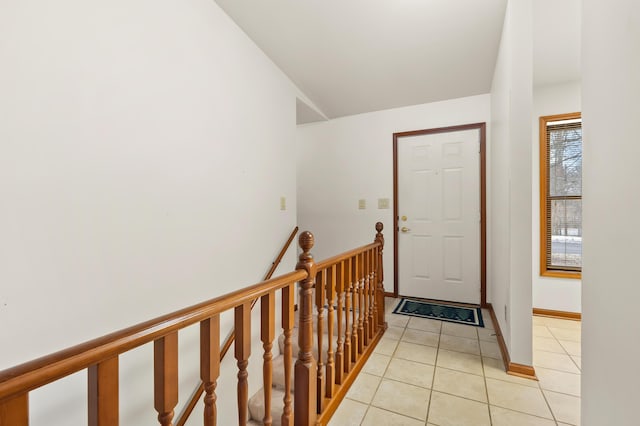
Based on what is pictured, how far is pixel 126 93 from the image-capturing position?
138 centimetres

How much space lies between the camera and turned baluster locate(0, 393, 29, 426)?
453mm

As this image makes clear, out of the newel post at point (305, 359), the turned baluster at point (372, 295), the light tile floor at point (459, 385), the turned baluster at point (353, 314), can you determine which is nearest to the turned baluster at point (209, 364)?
the newel post at point (305, 359)

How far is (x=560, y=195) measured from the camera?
9.46 ft

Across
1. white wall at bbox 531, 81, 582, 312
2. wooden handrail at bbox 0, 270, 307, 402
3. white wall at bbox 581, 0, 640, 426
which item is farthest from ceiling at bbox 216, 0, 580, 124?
wooden handrail at bbox 0, 270, 307, 402

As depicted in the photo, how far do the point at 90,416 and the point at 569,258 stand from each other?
12.5 ft

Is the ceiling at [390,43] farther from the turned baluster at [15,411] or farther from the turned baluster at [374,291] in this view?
the turned baluster at [15,411]

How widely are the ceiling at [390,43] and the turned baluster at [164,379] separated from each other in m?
2.14

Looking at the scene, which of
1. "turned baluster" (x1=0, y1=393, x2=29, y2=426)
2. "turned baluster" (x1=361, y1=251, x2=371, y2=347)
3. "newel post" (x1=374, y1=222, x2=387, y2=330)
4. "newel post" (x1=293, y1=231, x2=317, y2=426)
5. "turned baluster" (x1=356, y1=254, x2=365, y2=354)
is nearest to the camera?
"turned baluster" (x1=0, y1=393, x2=29, y2=426)

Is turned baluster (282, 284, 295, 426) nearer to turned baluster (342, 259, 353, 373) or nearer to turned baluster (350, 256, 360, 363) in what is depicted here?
turned baluster (342, 259, 353, 373)

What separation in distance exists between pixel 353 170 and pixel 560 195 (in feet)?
7.43

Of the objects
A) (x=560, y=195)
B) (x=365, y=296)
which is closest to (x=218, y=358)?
(x=365, y=296)

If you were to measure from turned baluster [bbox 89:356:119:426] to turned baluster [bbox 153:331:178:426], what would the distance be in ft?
0.33

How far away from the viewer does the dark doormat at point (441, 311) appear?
2814 millimetres

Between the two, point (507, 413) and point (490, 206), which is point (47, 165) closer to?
point (507, 413)
